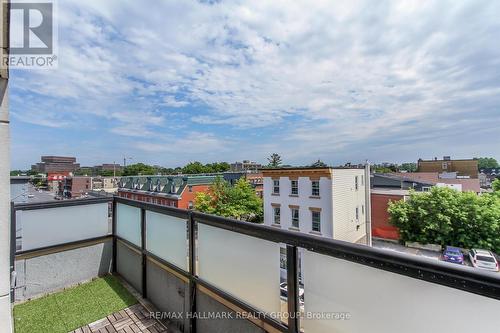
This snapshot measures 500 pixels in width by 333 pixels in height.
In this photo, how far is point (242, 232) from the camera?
148 cm

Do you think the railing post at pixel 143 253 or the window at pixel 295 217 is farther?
the window at pixel 295 217

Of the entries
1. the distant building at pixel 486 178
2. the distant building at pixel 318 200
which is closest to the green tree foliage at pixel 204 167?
the distant building at pixel 318 200

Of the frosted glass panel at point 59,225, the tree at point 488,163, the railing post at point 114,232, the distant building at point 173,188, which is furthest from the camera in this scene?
the tree at point 488,163

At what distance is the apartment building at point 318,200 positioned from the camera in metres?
12.5

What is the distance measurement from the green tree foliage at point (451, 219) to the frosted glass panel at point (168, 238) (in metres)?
15.1

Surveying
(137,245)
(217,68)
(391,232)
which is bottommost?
(391,232)

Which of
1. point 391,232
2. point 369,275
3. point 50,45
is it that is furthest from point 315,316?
point 391,232

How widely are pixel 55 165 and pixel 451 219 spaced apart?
7415 centimetres

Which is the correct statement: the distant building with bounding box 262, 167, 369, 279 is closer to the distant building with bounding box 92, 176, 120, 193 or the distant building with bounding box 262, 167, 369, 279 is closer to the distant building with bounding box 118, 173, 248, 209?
the distant building with bounding box 118, 173, 248, 209

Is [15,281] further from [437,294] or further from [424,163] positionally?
[424,163]

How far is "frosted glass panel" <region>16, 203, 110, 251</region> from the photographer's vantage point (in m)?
2.67

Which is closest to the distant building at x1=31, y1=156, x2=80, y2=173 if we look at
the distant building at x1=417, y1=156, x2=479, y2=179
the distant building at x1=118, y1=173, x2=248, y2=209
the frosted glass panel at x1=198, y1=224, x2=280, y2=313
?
the distant building at x1=118, y1=173, x2=248, y2=209

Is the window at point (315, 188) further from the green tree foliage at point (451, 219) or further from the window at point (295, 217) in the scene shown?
the green tree foliage at point (451, 219)

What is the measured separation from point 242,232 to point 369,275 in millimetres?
767
